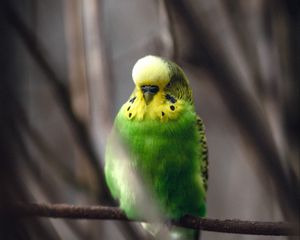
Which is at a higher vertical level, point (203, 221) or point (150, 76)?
point (150, 76)

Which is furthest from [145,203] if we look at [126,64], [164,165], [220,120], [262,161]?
[126,64]

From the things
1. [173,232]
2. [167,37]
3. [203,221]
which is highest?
[167,37]

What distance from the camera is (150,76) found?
4.74ft

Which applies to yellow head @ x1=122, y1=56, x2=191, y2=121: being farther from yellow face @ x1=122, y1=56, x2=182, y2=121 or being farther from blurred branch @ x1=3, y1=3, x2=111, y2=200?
blurred branch @ x1=3, y1=3, x2=111, y2=200

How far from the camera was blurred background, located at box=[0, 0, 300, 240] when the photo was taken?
26.0 inches

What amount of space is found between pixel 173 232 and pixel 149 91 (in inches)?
21.1

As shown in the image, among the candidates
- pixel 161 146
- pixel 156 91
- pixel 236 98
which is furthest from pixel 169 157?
pixel 236 98

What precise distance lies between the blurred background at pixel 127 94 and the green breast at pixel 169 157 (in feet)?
0.38

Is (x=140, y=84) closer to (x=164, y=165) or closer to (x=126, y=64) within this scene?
(x=164, y=165)

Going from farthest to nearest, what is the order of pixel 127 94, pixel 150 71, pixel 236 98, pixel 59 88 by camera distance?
1. pixel 127 94
2. pixel 150 71
3. pixel 59 88
4. pixel 236 98

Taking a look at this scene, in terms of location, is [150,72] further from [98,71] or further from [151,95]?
[98,71]

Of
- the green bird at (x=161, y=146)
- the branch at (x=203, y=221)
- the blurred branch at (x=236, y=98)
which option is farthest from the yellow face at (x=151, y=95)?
the blurred branch at (x=236, y=98)

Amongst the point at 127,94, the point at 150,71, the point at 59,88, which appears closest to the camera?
the point at 59,88

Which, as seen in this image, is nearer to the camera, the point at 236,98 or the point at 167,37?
the point at 236,98
